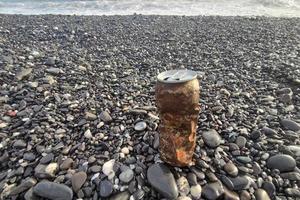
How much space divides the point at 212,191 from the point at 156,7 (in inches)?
511

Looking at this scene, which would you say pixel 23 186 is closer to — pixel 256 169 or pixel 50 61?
pixel 256 169

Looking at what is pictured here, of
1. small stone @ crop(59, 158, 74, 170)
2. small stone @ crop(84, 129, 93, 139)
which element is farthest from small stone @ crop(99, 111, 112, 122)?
small stone @ crop(59, 158, 74, 170)

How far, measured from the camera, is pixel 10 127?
3072 mm

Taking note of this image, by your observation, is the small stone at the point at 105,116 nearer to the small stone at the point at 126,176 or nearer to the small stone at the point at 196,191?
the small stone at the point at 126,176

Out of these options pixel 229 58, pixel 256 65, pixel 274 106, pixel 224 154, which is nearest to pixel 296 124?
pixel 274 106

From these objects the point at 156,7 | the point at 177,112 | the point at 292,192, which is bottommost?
the point at 156,7

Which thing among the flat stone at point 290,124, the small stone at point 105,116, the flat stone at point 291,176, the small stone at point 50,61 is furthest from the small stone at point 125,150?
the small stone at point 50,61

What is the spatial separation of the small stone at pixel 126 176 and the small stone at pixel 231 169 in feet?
2.50

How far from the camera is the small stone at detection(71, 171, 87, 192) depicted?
2.31 meters

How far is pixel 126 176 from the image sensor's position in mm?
2357

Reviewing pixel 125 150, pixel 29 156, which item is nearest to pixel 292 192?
pixel 125 150

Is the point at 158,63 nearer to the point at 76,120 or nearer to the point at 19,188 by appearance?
the point at 76,120

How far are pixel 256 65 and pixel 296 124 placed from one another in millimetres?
2096

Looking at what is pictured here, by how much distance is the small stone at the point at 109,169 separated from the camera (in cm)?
238
